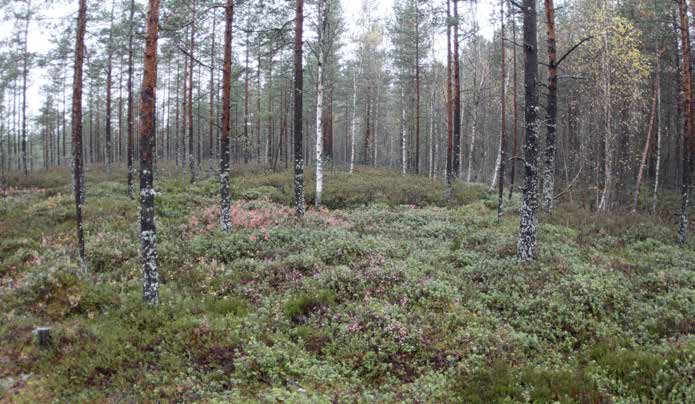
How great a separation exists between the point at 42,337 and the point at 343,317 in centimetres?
627

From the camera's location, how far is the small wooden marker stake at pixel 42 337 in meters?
8.20

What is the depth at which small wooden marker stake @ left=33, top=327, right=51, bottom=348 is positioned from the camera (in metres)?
8.20

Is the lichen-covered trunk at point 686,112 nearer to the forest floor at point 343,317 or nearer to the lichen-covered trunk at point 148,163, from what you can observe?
the forest floor at point 343,317

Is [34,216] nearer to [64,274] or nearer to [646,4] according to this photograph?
[64,274]

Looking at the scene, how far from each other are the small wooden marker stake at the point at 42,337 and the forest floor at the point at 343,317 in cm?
12

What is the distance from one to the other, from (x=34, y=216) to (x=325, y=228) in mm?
14029

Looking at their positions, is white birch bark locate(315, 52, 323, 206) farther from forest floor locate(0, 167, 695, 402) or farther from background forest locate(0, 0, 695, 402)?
forest floor locate(0, 167, 695, 402)

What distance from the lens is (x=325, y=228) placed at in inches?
610

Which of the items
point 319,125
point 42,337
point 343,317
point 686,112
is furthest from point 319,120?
point 686,112

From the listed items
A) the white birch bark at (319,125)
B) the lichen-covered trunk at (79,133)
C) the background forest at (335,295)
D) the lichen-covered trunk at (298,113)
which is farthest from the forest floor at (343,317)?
the white birch bark at (319,125)

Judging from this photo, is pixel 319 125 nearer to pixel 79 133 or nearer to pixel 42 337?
pixel 79 133

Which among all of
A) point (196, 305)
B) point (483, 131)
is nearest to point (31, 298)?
point (196, 305)

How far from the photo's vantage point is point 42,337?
8.23m

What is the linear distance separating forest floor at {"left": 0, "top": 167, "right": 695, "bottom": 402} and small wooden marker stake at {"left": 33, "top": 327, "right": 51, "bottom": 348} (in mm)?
121
